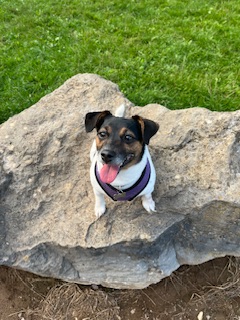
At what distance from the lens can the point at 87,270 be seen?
482cm

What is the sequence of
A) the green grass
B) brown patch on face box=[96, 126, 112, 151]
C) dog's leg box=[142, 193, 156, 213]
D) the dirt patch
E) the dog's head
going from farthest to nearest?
the green grass
the dirt patch
dog's leg box=[142, 193, 156, 213]
brown patch on face box=[96, 126, 112, 151]
the dog's head

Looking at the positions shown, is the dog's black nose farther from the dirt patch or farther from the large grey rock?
the dirt patch

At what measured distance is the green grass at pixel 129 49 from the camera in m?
6.96

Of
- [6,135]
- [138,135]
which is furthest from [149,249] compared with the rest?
[6,135]

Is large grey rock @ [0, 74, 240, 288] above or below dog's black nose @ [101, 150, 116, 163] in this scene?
below

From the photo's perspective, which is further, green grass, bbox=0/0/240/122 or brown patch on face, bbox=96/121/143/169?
green grass, bbox=0/0/240/122

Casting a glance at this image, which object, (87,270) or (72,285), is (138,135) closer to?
(87,270)

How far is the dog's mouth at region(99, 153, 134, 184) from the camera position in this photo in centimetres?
392

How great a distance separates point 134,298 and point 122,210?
47.4 inches

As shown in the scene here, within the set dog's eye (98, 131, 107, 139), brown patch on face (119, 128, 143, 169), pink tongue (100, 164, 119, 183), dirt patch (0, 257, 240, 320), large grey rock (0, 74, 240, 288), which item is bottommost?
dirt patch (0, 257, 240, 320)

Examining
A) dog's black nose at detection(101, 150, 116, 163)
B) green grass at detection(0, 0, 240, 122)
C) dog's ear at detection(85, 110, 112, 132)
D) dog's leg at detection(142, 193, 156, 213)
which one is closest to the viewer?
dog's black nose at detection(101, 150, 116, 163)

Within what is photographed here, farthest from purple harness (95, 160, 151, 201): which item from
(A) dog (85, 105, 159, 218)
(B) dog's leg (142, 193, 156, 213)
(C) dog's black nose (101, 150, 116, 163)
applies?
(C) dog's black nose (101, 150, 116, 163)

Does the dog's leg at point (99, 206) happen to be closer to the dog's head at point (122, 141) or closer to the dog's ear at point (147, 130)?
the dog's head at point (122, 141)

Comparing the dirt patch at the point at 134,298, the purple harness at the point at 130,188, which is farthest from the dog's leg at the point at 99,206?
the dirt patch at the point at 134,298
